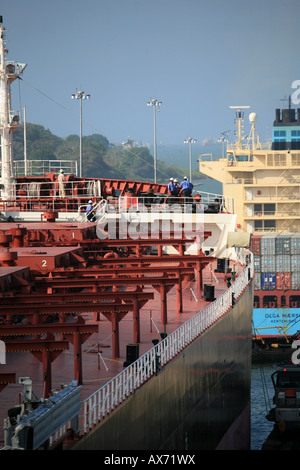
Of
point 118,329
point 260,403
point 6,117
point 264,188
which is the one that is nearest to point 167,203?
point 6,117

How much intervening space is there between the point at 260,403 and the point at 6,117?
2443 cm

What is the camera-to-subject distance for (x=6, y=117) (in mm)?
Result: 48031

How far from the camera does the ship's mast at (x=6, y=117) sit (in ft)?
153

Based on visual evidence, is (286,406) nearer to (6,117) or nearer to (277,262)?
(6,117)

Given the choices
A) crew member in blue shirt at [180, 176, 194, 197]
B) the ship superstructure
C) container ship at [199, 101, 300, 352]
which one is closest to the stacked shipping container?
container ship at [199, 101, 300, 352]

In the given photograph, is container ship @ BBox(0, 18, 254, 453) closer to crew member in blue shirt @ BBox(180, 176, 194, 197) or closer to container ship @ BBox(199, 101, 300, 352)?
crew member in blue shirt @ BBox(180, 176, 194, 197)

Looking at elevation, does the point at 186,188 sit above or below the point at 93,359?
above

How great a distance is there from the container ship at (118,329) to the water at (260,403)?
10657mm

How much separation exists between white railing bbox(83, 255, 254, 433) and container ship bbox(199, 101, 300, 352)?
46.8m

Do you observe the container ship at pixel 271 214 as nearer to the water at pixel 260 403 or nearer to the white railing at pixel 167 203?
the water at pixel 260 403

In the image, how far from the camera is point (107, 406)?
1650cm

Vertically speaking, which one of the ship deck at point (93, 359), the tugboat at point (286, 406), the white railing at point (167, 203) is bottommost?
the tugboat at point (286, 406)

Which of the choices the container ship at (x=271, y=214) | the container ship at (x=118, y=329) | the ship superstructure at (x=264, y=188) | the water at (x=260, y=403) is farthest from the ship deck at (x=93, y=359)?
the ship superstructure at (x=264, y=188)

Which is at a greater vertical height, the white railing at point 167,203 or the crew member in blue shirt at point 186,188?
the crew member in blue shirt at point 186,188
